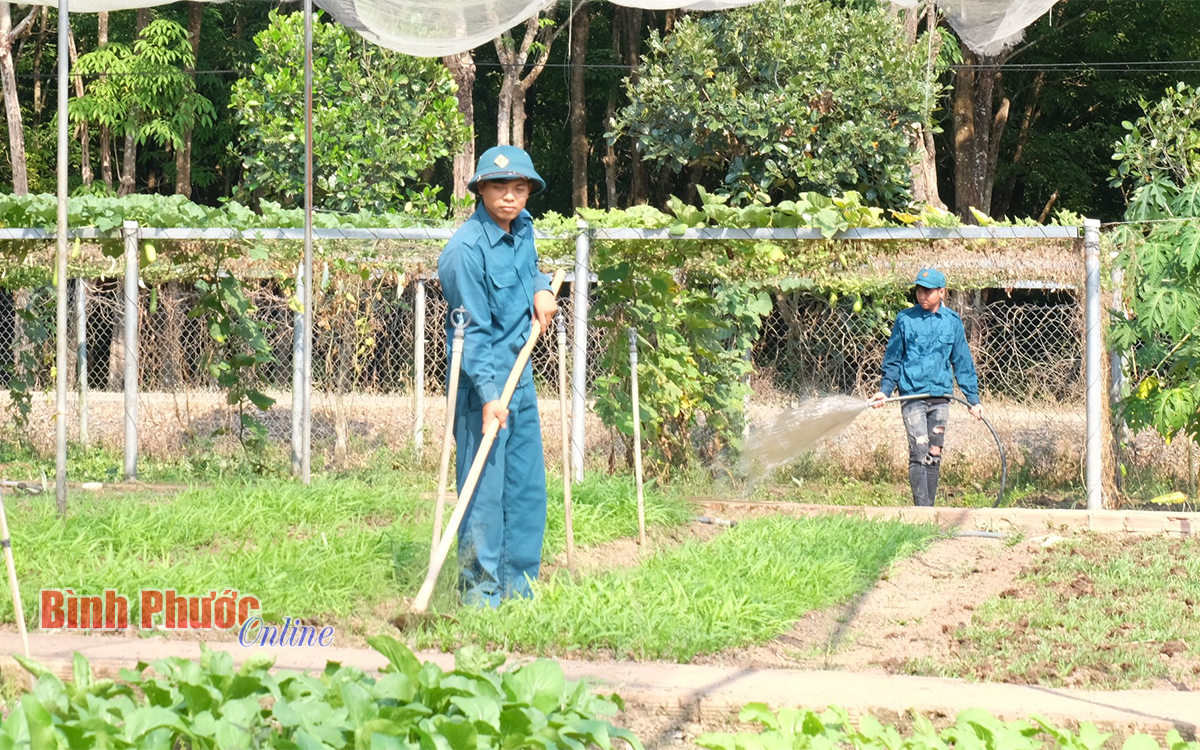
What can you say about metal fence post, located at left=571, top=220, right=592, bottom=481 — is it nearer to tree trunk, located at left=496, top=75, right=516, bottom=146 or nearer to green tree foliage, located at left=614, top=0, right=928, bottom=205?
green tree foliage, located at left=614, top=0, right=928, bottom=205

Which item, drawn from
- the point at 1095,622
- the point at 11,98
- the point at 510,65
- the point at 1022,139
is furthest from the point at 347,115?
the point at 1095,622

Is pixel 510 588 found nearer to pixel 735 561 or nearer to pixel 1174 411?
pixel 735 561

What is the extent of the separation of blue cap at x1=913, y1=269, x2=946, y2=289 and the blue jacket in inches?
9.2

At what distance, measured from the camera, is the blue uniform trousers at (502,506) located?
5.00m

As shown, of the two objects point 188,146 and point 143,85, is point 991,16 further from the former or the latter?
point 188,146

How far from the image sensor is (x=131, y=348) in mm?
8172

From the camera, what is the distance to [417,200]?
52.9 ft

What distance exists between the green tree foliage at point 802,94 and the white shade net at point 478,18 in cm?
844

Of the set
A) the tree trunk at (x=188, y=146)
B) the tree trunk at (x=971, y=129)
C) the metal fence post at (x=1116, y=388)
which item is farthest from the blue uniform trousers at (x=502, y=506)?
the tree trunk at (x=188, y=146)

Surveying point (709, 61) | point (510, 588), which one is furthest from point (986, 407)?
point (709, 61)

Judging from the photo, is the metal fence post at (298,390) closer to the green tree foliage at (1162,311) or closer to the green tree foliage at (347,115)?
the green tree foliage at (1162,311)

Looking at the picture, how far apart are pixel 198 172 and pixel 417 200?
300 inches

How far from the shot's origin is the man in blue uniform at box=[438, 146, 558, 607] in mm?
4977

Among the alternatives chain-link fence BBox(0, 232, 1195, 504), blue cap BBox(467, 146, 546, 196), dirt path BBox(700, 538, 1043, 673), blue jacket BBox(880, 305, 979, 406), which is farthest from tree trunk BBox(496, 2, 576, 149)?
blue cap BBox(467, 146, 546, 196)
